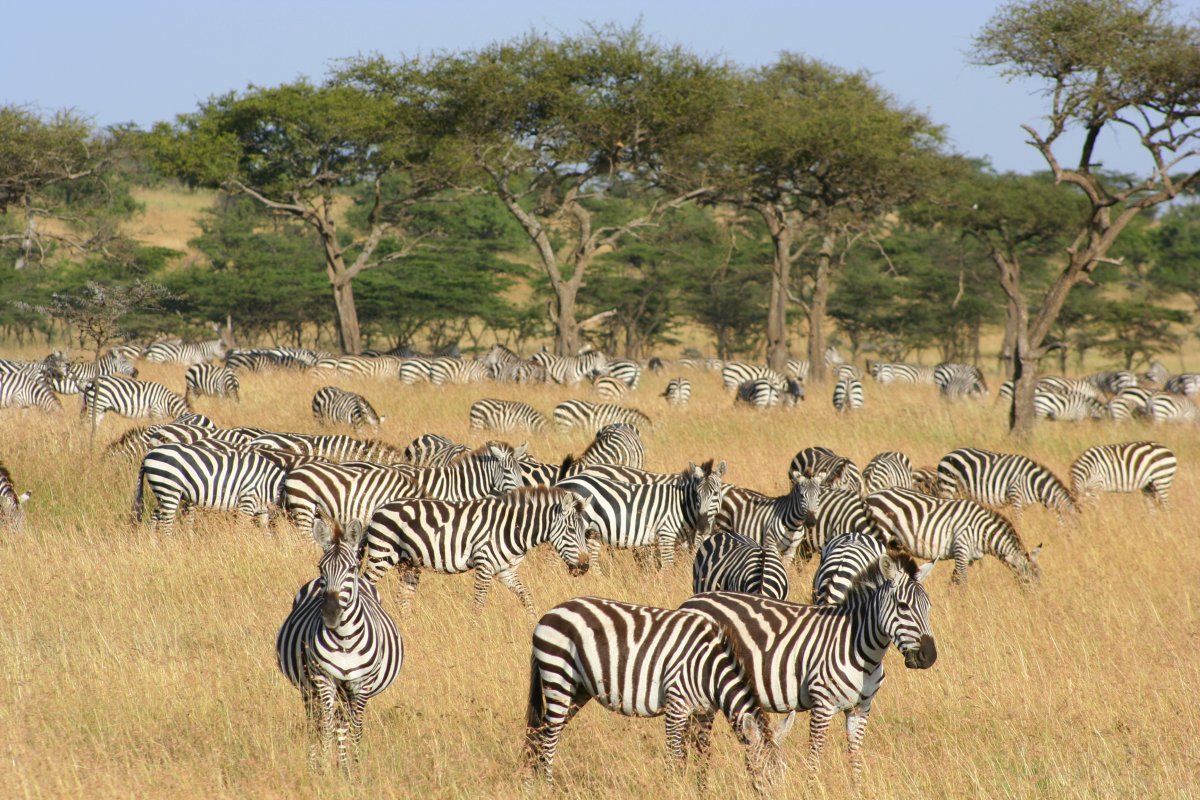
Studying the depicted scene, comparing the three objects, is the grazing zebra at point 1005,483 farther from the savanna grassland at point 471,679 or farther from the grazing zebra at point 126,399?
the grazing zebra at point 126,399

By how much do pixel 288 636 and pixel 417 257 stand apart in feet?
126

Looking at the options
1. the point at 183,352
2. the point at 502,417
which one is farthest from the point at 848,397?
the point at 183,352

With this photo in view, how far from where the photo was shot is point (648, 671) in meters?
5.89

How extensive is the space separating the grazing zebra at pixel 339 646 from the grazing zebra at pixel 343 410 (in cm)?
1107

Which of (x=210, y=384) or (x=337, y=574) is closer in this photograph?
(x=337, y=574)

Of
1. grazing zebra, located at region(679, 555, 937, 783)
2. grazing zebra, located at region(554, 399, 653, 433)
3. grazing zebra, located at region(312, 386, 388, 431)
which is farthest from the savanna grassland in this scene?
grazing zebra, located at region(554, 399, 653, 433)

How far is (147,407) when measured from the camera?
18.2 m

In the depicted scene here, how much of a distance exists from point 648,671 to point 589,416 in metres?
13.0

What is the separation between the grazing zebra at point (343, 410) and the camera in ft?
58.0

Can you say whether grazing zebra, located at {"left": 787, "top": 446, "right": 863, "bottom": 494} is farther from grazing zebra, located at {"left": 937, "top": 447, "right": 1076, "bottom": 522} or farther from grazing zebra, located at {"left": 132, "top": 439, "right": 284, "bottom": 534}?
grazing zebra, located at {"left": 132, "top": 439, "right": 284, "bottom": 534}

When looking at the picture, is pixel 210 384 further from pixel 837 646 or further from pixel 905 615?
pixel 905 615

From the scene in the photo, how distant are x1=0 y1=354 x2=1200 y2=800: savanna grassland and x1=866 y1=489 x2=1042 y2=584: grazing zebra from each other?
0.24 metres

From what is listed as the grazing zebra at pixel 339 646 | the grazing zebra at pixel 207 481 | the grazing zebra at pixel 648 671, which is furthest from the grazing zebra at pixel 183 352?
the grazing zebra at pixel 648 671

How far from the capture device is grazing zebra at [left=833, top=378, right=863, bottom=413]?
22.0 metres
